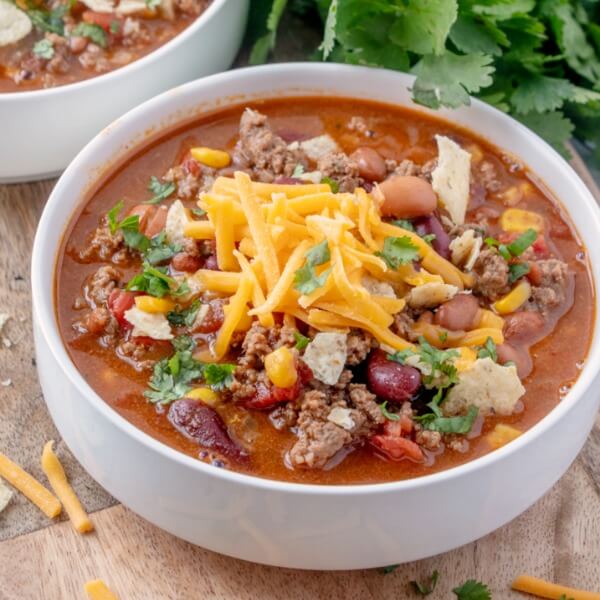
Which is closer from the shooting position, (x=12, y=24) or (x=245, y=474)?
(x=245, y=474)

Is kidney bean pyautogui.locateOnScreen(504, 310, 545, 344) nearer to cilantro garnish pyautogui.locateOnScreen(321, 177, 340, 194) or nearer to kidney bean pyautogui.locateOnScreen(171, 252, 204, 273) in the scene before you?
cilantro garnish pyautogui.locateOnScreen(321, 177, 340, 194)

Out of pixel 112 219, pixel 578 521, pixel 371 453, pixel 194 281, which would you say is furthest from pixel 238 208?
pixel 578 521

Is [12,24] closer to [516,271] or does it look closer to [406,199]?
[406,199]

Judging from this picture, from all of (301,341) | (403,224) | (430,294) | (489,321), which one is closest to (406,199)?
(403,224)

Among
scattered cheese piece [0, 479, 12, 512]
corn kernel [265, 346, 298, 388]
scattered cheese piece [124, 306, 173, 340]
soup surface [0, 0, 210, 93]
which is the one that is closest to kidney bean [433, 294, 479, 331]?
corn kernel [265, 346, 298, 388]

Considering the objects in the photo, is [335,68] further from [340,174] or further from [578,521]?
[578,521]
